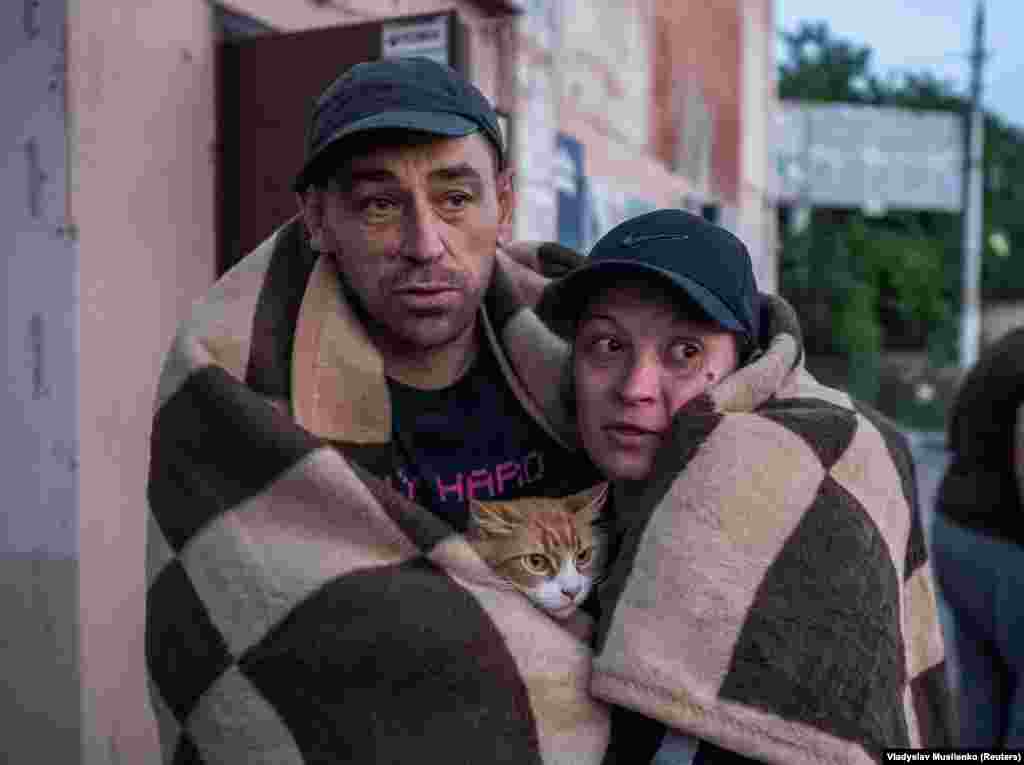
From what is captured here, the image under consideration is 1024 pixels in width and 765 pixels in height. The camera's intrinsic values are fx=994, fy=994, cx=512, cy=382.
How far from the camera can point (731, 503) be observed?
4.79 feet

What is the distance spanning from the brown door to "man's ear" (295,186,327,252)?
1439 mm

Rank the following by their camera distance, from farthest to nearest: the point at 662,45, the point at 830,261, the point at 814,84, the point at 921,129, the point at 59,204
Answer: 1. the point at 814,84
2. the point at 830,261
3. the point at 921,129
4. the point at 662,45
5. the point at 59,204

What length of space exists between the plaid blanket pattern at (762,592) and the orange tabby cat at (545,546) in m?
0.10

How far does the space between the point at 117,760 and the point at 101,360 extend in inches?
45.0

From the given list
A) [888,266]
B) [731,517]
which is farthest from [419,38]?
[888,266]

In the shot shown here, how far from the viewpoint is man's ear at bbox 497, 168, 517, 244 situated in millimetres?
1863

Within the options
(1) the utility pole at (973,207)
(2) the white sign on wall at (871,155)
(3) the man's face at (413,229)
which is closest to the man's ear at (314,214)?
(3) the man's face at (413,229)

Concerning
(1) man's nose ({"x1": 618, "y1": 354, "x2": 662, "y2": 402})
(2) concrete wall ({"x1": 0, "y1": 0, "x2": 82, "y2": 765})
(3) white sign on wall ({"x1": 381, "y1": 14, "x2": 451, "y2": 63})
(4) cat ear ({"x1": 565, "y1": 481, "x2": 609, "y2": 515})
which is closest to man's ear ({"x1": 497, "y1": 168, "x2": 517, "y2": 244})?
(1) man's nose ({"x1": 618, "y1": 354, "x2": 662, "y2": 402})

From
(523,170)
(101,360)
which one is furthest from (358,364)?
(523,170)

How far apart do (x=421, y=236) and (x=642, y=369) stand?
427mm

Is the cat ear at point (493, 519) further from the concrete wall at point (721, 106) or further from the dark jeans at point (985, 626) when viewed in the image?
the concrete wall at point (721, 106)

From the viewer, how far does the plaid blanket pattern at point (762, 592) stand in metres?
1.37

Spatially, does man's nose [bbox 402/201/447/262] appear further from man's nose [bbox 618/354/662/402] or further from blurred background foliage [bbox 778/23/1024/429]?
blurred background foliage [bbox 778/23/1024/429]

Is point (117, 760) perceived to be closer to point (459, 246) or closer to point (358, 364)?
point (358, 364)
